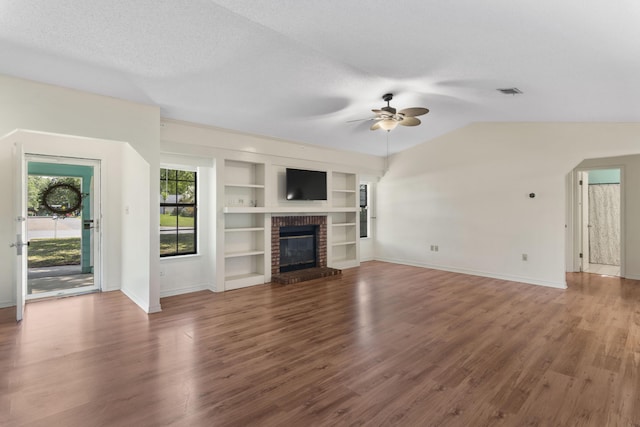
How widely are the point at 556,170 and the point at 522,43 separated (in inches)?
149

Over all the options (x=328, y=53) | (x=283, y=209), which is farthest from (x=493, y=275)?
(x=328, y=53)

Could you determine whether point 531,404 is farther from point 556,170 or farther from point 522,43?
point 556,170

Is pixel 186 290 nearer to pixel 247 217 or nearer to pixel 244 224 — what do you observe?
pixel 244 224

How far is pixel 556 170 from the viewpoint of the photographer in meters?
5.56

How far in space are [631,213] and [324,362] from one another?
707cm

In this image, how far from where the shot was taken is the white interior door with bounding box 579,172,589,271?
6.95m

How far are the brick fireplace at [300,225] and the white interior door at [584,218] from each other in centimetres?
562

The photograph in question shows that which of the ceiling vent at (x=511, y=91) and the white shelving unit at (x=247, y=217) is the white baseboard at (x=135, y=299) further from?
the ceiling vent at (x=511, y=91)

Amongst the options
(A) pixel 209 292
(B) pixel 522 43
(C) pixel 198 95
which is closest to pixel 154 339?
(A) pixel 209 292

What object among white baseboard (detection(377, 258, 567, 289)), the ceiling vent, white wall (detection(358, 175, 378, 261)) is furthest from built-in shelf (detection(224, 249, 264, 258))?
the ceiling vent

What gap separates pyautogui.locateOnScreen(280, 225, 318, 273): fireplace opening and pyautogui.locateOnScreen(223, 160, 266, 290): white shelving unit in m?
0.58

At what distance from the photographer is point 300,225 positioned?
6.59 meters

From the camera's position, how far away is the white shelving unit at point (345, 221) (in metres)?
7.47

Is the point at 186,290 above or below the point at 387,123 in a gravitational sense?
below
